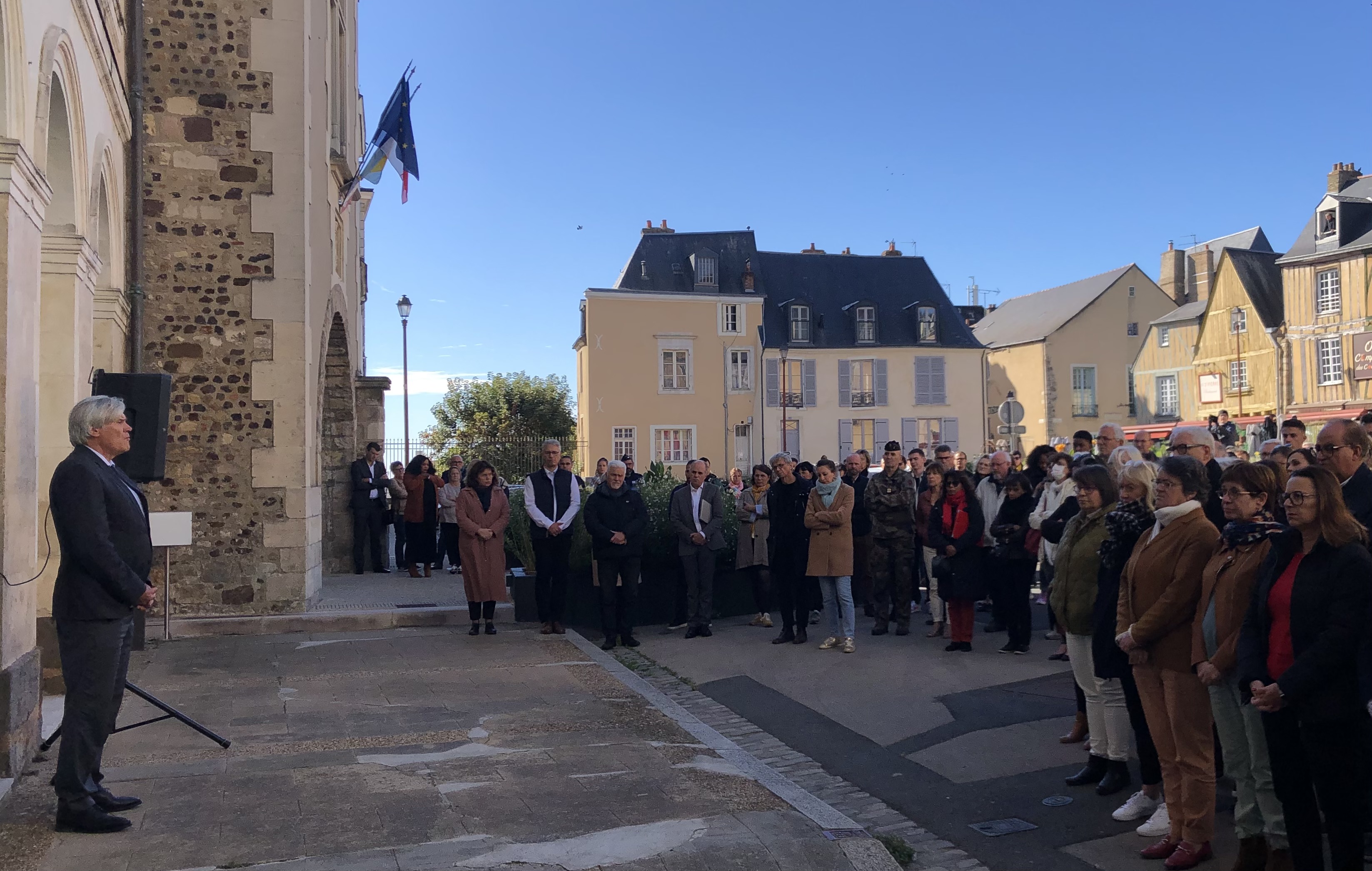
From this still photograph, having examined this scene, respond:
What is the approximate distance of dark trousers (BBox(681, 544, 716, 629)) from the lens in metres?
11.0

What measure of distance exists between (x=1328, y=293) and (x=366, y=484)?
35277mm

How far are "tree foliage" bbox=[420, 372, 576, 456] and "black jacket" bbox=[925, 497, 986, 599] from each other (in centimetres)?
3643

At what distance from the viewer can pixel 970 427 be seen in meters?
47.9

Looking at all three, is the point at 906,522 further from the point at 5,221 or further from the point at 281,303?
the point at 5,221

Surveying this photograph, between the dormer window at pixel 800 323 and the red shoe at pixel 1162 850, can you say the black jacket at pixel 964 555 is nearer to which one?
the red shoe at pixel 1162 850

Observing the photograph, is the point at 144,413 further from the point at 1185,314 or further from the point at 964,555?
the point at 1185,314

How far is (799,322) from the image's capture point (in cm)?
4703

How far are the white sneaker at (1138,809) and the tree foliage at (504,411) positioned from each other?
41.0 meters

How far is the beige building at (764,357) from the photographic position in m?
44.1

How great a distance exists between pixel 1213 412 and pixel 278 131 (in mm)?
40148

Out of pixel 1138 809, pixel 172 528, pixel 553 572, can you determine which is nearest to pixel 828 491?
pixel 553 572

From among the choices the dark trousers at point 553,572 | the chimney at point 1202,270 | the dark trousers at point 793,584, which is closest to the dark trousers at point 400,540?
the dark trousers at point 553,572

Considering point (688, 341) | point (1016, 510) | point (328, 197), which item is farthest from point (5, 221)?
point (688, 341)

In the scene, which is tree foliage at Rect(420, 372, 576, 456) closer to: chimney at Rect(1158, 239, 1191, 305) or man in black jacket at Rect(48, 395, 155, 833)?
chimney at Rect(1158, 239, 1191, 305)
